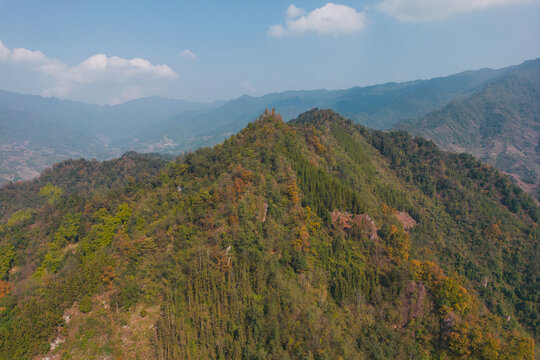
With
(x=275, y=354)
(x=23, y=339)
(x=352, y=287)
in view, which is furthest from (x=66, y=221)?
(x=352, y=287)

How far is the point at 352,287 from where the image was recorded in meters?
43.2

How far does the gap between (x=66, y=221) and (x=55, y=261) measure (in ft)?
43.6

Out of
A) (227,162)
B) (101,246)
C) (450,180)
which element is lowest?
(450,180)

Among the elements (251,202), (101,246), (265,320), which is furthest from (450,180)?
(101,246)

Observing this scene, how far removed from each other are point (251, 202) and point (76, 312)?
2725 cm

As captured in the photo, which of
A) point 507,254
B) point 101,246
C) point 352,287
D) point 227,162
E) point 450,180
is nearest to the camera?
point 352,287

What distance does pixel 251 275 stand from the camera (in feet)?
122

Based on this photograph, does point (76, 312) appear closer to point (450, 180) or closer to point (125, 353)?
point (125, 353)

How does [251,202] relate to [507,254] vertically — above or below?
above

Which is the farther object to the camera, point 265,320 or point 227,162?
point 227,162

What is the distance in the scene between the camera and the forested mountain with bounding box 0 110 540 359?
3062cm

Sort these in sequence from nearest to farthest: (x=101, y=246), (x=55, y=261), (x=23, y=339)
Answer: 1. (x=23, y=339)
2. (x=101, y=246)
3. (x=55, y=261)

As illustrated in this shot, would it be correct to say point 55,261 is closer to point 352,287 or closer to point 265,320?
point 265,320

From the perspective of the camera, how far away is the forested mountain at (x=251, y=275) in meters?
30.6
